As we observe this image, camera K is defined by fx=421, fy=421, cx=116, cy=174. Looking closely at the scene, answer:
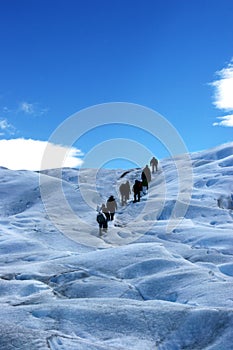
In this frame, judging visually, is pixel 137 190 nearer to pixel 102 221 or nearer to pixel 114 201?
pixel 114 201

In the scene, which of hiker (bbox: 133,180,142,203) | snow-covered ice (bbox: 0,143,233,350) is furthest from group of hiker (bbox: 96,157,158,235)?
snow-covered ice (bbox: 0,143,233,350)

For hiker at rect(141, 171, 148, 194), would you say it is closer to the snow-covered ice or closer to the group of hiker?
the group of hiker

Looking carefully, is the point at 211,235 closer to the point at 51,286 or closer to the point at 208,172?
the point at 51,286

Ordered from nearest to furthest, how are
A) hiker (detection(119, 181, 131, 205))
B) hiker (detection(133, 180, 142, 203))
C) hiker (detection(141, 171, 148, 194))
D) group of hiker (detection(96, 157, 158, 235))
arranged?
group of hiker (detection(96, 157, 158, 235)) < hiker (detection(133, 180, 142, 203)) < hiker (detection(119, 181, 131, 205)) < hiker (detection(141, 171, 148, 194))

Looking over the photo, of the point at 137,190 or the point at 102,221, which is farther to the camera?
the point at 137,190

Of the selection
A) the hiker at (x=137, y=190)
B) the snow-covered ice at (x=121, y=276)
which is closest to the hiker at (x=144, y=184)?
the hiker at (x=137, y=190)

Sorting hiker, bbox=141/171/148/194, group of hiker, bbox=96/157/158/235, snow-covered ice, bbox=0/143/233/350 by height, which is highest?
hiker, bbox=141/171/148/194

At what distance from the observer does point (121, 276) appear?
13.9 m

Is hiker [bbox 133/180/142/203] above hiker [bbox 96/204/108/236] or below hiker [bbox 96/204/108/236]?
above

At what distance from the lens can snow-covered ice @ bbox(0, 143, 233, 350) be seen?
877 centimetres

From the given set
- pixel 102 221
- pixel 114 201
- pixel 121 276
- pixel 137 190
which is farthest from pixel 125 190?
pixel 121 276

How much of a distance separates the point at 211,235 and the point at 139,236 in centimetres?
380

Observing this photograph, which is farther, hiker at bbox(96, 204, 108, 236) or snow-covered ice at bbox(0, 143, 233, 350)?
hiker at bbox(96, 204, 108, 236)

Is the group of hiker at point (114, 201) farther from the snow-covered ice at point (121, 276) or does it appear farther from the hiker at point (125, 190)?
the snow-covered ice at point (121, 276)
